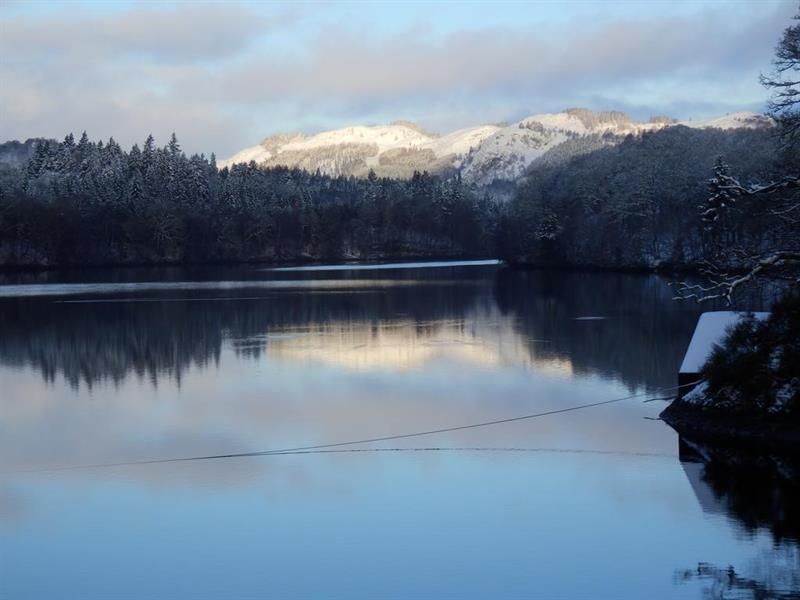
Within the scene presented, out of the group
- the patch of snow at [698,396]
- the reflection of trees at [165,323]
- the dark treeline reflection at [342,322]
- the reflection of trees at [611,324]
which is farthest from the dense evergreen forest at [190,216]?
the patch of snow at [698,396]

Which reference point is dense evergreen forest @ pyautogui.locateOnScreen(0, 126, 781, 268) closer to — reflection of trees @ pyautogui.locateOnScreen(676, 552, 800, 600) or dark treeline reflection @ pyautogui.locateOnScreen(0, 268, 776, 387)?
dark treeline reflection @ pyautogui.locateOnScreen(0, 268, 776, 387)

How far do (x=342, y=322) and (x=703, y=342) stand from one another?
17950 mm

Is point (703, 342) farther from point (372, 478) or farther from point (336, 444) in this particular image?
point (372, 478)

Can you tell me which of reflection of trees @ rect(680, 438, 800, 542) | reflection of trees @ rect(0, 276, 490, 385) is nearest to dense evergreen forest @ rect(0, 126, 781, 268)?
reflection of trees @ rect(0, 276, 490, 385)

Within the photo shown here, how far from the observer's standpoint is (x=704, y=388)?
16.3 metres

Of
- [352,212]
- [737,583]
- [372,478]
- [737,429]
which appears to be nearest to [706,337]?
[737,429]

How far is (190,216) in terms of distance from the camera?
103562 millimetres

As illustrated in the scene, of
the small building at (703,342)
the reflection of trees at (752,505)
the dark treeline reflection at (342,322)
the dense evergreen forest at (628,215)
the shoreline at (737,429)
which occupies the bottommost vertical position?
the reflection of trees at (752,505)

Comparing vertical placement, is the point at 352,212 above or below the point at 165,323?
above

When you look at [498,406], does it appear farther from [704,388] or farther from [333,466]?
[333,466]

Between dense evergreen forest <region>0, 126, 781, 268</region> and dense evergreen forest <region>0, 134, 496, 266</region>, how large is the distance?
0.18 metres

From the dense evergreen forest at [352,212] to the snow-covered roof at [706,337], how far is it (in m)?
33.9

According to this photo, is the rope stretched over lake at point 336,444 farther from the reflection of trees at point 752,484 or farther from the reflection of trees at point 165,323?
the reflection of trees at point 165,323

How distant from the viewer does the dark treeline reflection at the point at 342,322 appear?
24.7 m
